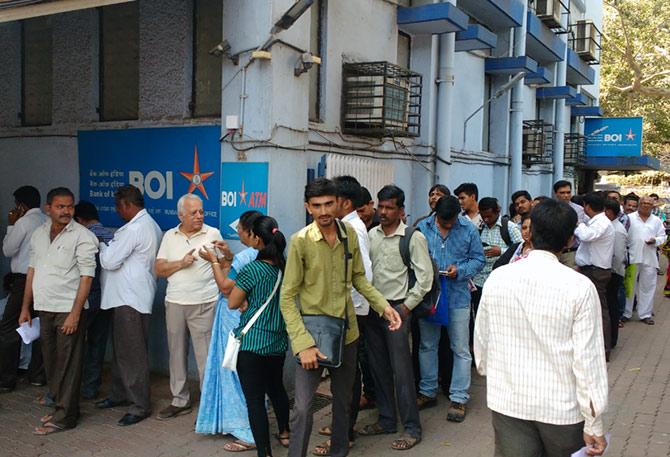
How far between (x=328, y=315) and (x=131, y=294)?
2.13 meters

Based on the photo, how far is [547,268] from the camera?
9.12 ft

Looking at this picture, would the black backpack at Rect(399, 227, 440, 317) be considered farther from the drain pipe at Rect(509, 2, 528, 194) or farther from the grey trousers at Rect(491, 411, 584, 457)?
the drain pipe at Rect(509, 2, 528, 194)

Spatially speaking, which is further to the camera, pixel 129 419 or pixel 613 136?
pixel 613 136

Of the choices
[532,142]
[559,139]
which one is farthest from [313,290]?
[559,139]

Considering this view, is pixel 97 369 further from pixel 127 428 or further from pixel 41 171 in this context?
pixel 41 171

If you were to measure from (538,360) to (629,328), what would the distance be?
24.1ft

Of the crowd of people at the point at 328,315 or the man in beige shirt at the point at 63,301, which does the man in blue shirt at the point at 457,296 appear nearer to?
the crowd of people at the point at 328,315

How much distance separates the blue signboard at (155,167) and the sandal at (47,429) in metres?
2.14

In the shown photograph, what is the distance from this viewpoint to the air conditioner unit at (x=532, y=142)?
43.7 ft

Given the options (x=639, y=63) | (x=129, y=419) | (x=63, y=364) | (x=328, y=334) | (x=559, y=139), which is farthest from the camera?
(x=639, y=63)

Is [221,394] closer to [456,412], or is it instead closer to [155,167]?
[456,412]

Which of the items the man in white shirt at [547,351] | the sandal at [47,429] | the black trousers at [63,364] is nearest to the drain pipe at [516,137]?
the black trousers at [63,364]

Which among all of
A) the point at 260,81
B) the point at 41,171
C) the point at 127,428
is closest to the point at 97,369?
the point at 127,428

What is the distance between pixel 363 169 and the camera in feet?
24.4
